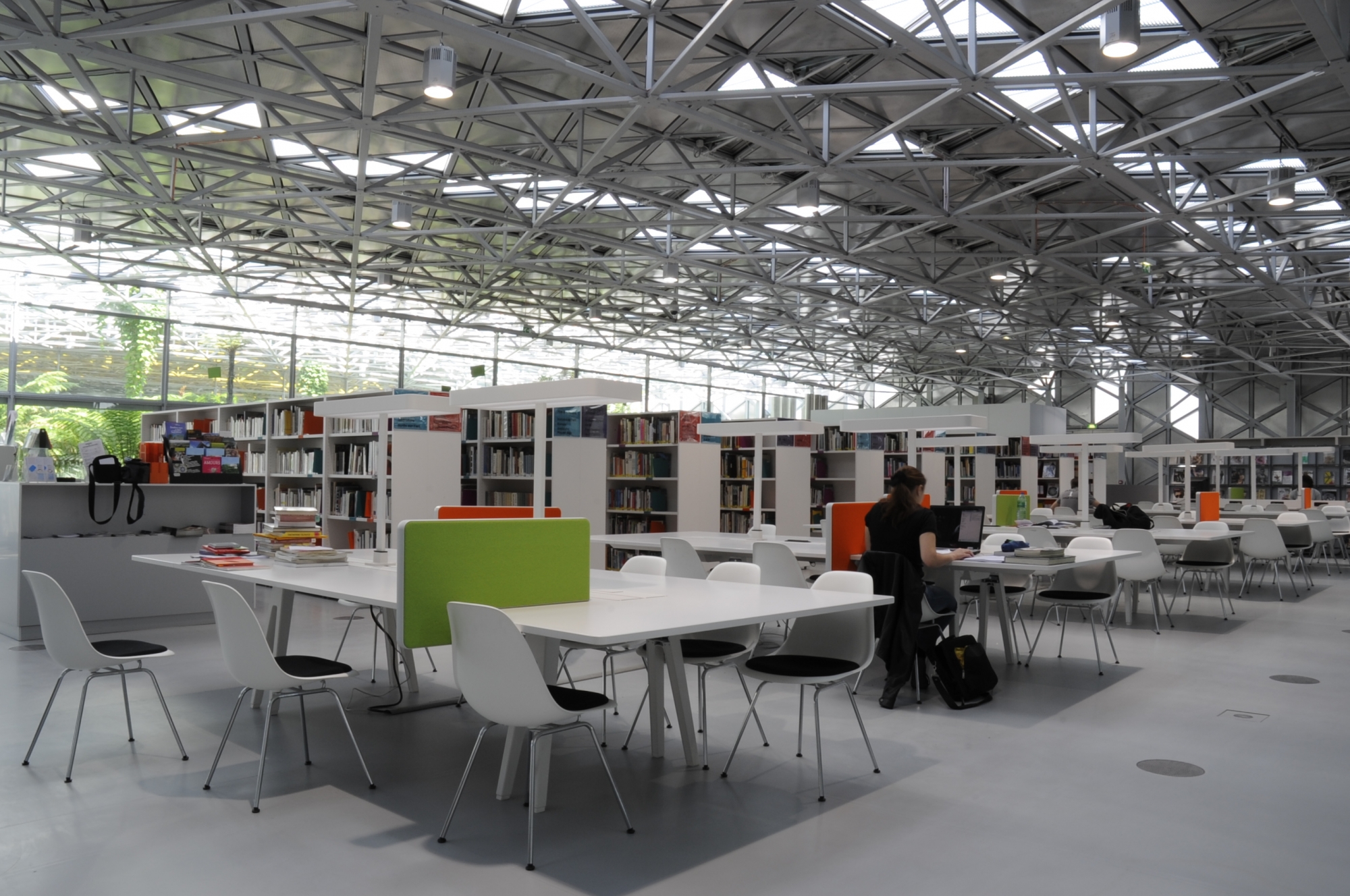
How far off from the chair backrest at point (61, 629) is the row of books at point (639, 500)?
7.13 m

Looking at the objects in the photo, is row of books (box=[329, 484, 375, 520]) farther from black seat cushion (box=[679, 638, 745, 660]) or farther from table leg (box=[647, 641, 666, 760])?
table leg (box=[647, 641, 666, 760])

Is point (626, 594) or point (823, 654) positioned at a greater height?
point (626, 594)

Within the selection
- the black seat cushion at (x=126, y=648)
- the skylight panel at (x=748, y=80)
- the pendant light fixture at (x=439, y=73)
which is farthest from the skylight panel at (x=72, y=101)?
the black seat cushion at (x=126, y=648)

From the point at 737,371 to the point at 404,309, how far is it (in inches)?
356

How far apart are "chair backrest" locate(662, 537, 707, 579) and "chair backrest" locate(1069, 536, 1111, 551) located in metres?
2.76

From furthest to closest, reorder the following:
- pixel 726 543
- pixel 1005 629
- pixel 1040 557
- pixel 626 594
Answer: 1. pixel 726 543
2. pixel 1005 629
3. pixel 1040 557
4. pixel 626 594

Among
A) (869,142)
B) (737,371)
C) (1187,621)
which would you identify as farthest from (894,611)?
(737,371)

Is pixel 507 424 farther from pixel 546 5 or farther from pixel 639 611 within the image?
pixel 639 611

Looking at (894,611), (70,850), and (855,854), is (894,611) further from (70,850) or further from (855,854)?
(70,850)

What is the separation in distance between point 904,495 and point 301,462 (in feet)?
24.8

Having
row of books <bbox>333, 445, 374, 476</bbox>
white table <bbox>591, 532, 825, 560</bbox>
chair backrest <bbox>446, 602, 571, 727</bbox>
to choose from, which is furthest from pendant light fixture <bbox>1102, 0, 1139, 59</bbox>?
row of books <bbox>333, 445, 374, 476</bbox>

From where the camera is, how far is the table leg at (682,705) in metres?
3.63

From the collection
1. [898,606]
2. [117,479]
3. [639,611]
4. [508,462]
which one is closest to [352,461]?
[508,462]

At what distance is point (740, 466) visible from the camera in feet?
37.2
